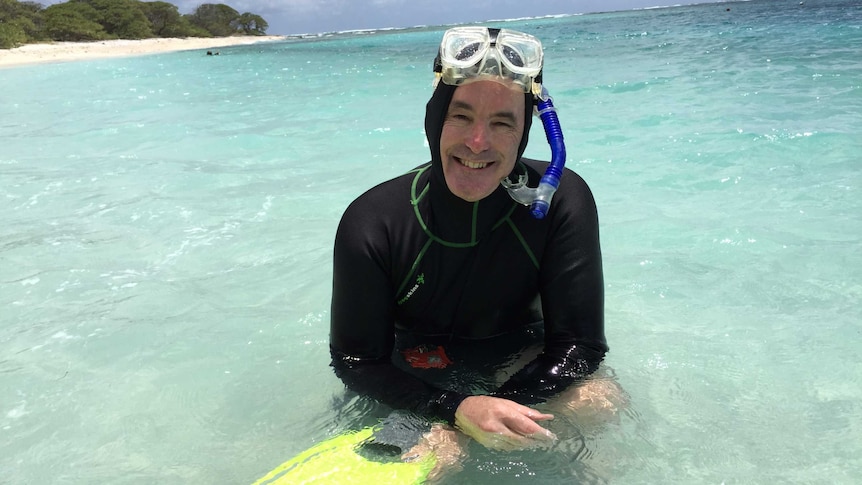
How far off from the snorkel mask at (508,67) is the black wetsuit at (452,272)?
203 millimetres

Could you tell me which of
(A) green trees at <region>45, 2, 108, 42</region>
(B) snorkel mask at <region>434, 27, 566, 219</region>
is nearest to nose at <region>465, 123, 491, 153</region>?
(B) snorkel mask at <region>434, 27, 566, 219</region>

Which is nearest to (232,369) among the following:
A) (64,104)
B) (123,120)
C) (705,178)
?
(705,178)

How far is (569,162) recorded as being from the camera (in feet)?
21.0

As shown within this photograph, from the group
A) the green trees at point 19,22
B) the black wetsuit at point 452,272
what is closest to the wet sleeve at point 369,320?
the black wetsuit at point 452,272

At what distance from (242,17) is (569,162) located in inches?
3113

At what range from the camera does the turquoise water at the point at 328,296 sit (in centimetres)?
228

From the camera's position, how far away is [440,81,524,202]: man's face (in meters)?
1.83

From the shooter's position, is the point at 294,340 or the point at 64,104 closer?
the point at 294,340

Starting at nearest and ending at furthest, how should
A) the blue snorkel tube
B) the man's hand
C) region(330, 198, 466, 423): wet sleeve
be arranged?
the man's hand, the blue snorkel tube, region(330, 198, 466, 423): wet sleeve

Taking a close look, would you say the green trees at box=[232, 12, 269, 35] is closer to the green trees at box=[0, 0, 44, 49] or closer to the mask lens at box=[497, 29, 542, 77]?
the green trees at box=[0, 0, 44, 49]

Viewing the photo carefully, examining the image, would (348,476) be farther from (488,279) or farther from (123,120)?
(123,120)

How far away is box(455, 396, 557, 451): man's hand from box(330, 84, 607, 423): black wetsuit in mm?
94

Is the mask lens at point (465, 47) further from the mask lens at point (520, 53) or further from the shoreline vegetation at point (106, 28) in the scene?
the shoreline vegetation at point (106, 28)

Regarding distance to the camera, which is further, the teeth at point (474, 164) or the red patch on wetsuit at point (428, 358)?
the red patch on wetsuit at point (428, 358)
